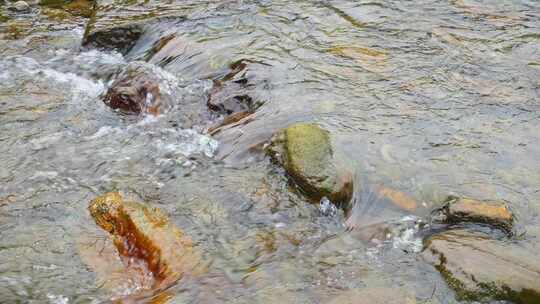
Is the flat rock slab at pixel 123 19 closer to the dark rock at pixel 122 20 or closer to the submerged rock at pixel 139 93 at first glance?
the dark rock at pixel 122 20

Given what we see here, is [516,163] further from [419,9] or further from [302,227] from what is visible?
[419,9]

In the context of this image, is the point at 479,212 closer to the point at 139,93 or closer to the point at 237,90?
the point at 237,90

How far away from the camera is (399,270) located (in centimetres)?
395

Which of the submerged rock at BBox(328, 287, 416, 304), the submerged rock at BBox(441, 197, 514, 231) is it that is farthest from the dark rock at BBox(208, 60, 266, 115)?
the submerged rock at BBox(328, 287, 416, 304)

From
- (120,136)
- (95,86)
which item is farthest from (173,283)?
(95,86)

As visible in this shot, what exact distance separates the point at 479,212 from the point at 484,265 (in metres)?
0.61

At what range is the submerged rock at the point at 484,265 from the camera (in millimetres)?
3660

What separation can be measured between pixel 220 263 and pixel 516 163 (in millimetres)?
2846

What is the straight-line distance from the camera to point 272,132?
5.63 metres

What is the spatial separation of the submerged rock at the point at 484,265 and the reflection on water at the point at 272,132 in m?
0.12

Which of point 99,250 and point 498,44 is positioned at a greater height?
point 498,44

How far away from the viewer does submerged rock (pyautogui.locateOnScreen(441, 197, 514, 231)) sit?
427 cm

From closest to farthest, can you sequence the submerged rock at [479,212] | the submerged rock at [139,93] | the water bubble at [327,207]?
the submerged rock at [479,212]
the water bubble at [327,207]
the submerged rock at [139,93]

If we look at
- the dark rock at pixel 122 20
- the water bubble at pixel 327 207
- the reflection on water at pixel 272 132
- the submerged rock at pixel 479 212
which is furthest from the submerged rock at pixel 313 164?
the dark rock at pixel 122 20
